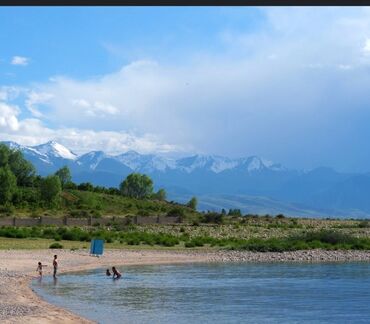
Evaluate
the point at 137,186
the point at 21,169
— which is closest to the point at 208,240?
the point at 21,169

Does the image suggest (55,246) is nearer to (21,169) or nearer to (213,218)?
(213,218)

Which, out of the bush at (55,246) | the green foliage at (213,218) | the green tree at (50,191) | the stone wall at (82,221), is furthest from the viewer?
the green tree at (50,191)

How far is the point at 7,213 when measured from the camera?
79312 mm

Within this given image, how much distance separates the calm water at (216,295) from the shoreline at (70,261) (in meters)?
1.14

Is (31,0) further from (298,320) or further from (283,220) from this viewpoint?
(283,220)

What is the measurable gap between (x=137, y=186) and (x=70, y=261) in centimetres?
9533

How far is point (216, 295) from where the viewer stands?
28578 millimetres

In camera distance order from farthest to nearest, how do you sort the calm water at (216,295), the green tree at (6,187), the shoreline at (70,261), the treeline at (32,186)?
the treeline at (32,186)
the green tree at (6,187)
the calm water at (216,295)
the shoreline at (70,261)

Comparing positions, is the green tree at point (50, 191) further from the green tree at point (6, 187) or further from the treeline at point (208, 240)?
the treeline at point (208, 240)

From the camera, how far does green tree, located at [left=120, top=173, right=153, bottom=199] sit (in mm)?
135625

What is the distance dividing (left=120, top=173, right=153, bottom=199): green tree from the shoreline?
82.6 meters

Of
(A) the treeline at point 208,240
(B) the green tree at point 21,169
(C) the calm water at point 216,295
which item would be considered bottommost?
(C) the calm water at point 216,295

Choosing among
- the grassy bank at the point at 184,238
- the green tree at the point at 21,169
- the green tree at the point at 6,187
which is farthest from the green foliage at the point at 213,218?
the green tree at the point at 21,169

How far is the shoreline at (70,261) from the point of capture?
2074 cm
